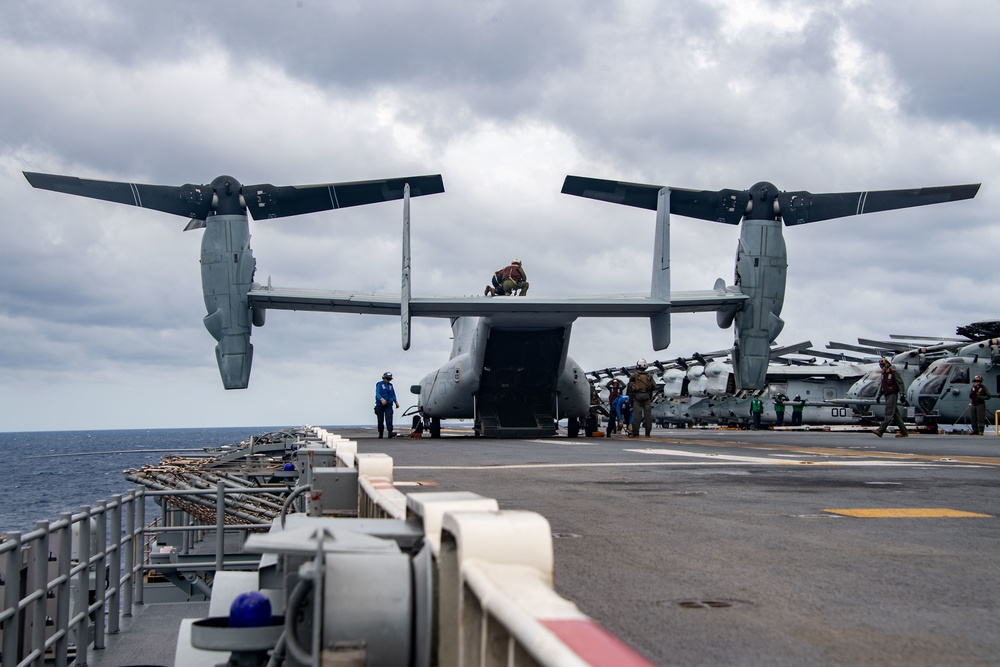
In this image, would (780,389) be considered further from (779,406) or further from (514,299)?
(514,299)

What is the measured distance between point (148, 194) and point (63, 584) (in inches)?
738

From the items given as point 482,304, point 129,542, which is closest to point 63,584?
point 129,542

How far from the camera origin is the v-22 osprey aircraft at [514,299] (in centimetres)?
2275

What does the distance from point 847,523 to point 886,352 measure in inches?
1427

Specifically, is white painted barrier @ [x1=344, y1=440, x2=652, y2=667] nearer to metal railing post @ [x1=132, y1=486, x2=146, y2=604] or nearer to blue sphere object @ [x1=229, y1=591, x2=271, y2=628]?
blue sphere object @ [x1=229, y1=591, x2=271, y2=628]

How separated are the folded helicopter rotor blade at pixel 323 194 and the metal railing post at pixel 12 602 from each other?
19.4m

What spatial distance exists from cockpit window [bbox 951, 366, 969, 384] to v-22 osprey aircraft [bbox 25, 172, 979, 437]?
31.0 feet

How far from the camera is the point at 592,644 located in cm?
150

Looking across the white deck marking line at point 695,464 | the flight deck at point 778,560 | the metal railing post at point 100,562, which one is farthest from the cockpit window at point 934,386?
the metal railing post at point 100,562

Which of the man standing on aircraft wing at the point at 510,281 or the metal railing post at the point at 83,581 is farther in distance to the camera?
the man standing on aircraft wing at the point at 510,281

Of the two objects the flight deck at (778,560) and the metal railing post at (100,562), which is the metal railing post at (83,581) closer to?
the metal railing post at (100,562)

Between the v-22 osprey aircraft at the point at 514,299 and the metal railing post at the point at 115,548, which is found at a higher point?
the v-22 osprey aircraft at the point at 514,299

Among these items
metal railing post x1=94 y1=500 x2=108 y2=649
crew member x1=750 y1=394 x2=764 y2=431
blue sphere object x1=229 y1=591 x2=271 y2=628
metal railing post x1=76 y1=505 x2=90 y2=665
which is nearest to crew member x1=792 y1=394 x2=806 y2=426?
crew member x1=750 y1=394 x2=764 y2=431

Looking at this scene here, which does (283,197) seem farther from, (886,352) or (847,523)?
(886,352)
